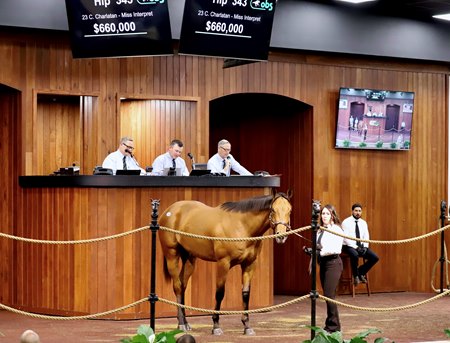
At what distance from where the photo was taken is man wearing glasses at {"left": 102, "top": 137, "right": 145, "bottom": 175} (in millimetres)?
11016

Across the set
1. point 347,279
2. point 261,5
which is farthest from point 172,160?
point 347,279

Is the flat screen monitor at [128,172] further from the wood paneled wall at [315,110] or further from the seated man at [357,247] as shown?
the seated man at [357,247]

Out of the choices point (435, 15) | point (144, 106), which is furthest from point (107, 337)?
point (435, 15)

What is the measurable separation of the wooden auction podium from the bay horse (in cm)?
35

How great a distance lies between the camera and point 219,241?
30.6 ft

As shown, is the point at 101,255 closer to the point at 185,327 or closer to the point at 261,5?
the point at 185,327

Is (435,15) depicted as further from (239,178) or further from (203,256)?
(203,256)

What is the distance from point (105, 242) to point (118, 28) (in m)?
2.23

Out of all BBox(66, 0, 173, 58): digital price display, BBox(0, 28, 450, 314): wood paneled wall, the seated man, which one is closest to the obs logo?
BBox(66, 0, 173, 58): digital price display

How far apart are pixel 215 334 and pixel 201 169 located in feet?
6.85

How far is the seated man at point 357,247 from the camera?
12719 mm

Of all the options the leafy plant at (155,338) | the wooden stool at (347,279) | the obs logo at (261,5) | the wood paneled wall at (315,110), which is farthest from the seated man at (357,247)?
the leafy plant at (155,338)

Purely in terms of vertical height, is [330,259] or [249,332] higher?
[330,259]

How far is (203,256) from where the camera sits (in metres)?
9.57
